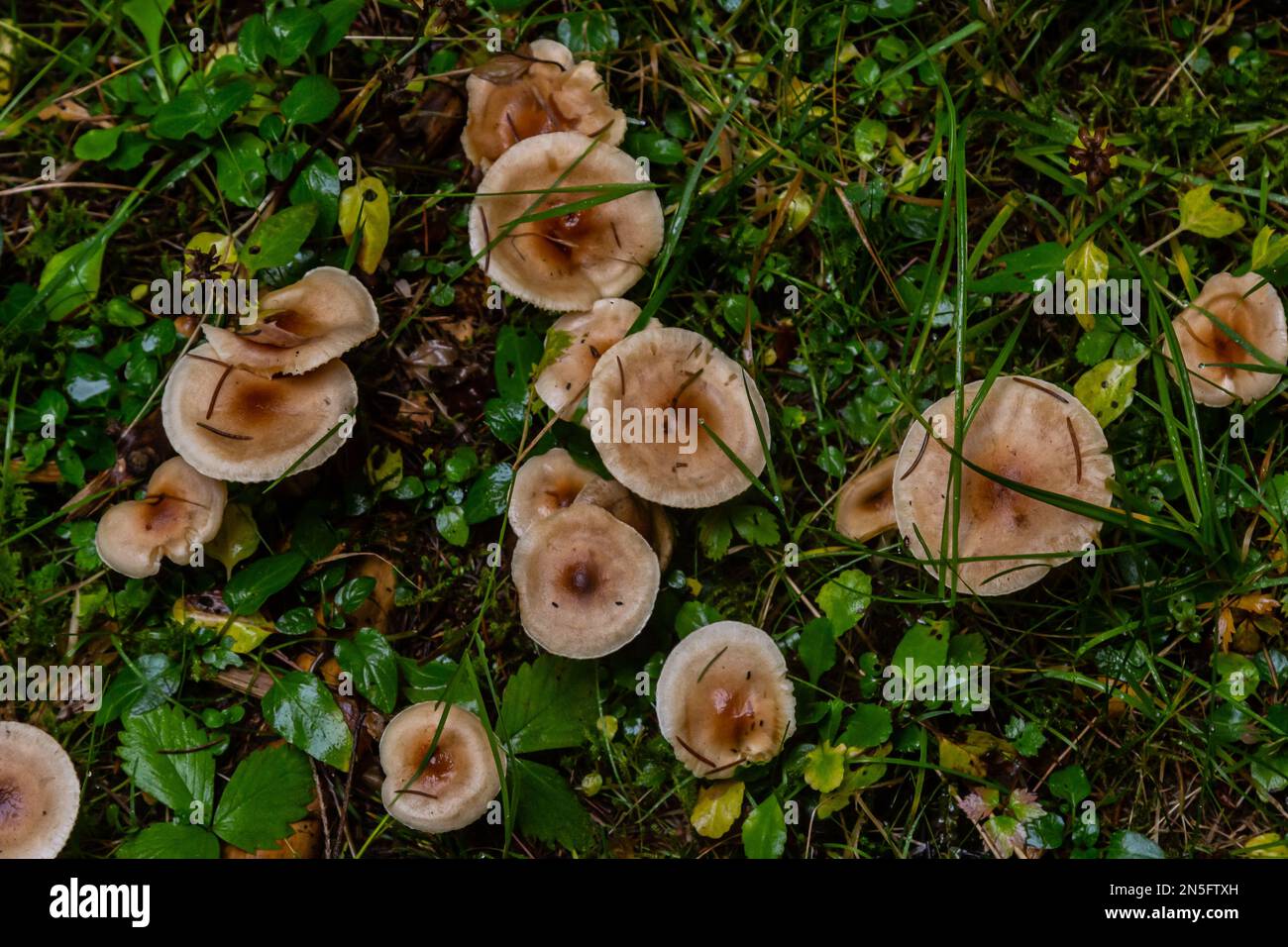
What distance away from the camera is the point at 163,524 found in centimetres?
407

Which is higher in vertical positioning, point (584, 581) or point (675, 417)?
point (675, 417)

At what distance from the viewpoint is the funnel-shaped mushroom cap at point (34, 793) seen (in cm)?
388

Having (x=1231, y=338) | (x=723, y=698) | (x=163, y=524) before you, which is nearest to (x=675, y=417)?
(x=723, y=698)

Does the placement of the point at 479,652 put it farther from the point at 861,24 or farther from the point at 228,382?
the point at 861,24

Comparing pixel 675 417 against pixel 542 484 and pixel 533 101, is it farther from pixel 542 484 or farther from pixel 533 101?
pixel 533 101

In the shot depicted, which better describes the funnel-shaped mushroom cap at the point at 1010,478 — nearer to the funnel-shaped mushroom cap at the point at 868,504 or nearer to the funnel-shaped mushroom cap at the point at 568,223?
the funnel-shaped mushroom cap at the point at 868,504

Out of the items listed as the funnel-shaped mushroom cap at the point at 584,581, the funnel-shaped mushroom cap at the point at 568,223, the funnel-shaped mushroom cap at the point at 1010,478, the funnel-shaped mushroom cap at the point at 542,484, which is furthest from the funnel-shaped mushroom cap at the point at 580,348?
the funnel-shaped mushroom cap at the point at 1010,478

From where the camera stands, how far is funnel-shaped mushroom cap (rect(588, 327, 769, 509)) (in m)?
3.89

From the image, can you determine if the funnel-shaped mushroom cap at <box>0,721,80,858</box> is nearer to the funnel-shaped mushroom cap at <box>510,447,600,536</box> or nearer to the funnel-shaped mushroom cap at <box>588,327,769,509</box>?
the funnel-shaped mushroom cap at <box>510,447,600,536</box>

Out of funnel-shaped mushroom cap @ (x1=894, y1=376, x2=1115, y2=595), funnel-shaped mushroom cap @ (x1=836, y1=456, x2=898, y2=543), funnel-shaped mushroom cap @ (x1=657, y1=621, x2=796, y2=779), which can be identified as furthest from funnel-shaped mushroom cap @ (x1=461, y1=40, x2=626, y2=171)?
funnel-shaped mushroom cap @ (x1=657, y1=621, x2=796, y2=779)

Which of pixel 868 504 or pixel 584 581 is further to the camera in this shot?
pixel 868 504

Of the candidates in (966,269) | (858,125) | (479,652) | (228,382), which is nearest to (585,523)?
(479,652)

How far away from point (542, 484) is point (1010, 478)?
80.7 inches

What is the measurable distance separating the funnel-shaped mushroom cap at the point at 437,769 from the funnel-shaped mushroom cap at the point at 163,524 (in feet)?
3.98
